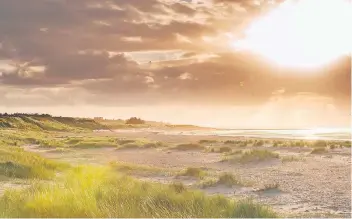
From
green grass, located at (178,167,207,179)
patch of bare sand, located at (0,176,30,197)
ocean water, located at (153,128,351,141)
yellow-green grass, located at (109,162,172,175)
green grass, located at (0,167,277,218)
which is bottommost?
yellow-green grass, located at (109,162,172,175)

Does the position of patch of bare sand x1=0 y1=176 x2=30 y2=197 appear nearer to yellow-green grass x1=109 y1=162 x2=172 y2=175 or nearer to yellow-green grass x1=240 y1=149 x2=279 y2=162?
yellow-green grass x1=109 y1=162 x2=172 y2=175

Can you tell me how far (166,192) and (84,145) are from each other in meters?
42.5

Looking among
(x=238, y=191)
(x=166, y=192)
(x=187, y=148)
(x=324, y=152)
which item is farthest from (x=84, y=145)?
(x=166, y=192)

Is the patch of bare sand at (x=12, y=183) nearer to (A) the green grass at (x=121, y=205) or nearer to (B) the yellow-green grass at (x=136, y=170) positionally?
(A) the green grass at (x=121, y=205)

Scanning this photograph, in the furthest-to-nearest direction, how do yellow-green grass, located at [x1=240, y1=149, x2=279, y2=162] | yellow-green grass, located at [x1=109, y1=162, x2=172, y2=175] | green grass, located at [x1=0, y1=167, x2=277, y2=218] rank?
yellow-green grass, located at [x1=240, y1=149, x2=279, y2=162] < yellow-green grass, located at [x1=109, y1=162, x2=172, y2=175] < green grass, located at [x1=0, y1=167, x2=277, y2=218]

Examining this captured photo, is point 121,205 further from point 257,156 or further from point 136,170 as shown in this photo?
point 257,156

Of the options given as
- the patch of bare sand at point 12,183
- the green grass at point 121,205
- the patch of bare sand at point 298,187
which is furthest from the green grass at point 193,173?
the green grass at point 121,205

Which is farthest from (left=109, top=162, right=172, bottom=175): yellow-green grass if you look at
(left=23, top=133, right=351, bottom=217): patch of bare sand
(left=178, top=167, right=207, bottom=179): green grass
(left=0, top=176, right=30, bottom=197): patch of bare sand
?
(left=0, top=176, right=30, bottom=197): patch of bare sand

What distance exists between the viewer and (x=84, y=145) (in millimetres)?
53531

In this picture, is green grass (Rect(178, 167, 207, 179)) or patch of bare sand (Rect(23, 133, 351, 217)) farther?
green grass (Rect(178, 167, 207, 179))

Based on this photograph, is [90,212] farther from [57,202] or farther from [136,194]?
[136,194]

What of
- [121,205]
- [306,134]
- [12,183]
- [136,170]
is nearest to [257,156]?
[136,170]

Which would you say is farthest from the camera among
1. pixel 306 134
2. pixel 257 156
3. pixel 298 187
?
pixel 306 134

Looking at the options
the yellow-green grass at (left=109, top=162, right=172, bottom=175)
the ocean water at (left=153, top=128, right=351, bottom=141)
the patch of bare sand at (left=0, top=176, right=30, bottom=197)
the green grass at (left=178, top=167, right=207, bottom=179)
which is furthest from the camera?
the ocean water at (left=153, top=128, right=351, bottom=141)
